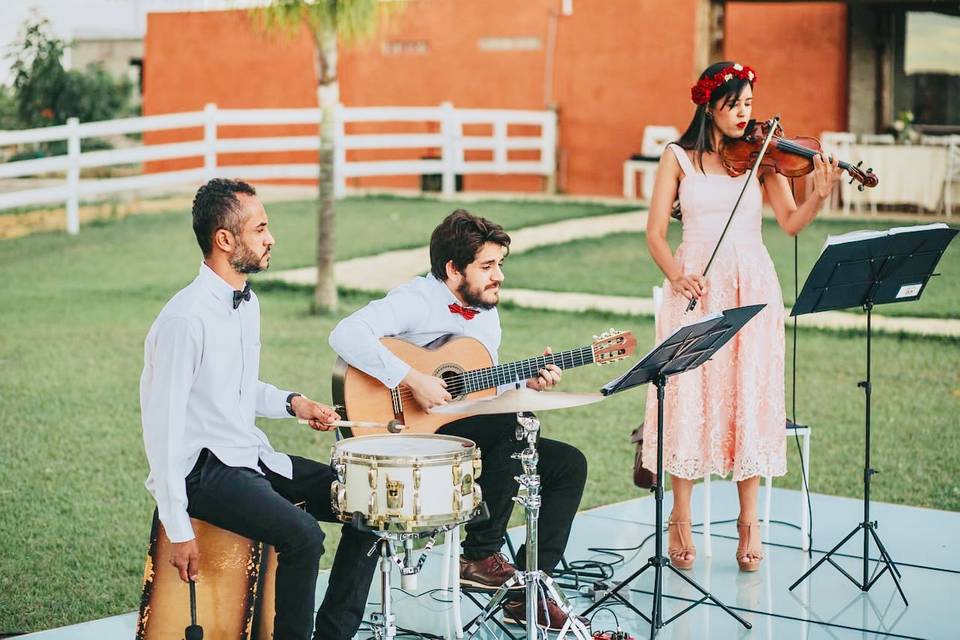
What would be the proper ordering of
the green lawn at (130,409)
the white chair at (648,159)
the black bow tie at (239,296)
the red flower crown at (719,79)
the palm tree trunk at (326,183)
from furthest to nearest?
1. the white chair at (648,159)
2. the palm tree trunk at (326,183)
3. the green lawn at (130,409)
4. the red flower crown at (719,79)
5. the black bow tie at (239,296)

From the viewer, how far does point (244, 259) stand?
4266mm

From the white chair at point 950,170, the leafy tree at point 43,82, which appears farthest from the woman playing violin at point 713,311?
the leafy tree at point 43,82

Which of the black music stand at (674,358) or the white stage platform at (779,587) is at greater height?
the black music stand at (674,358)

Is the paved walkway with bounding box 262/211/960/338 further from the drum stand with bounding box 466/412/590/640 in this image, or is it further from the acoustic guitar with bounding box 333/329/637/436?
the drum stand with bounding box 466/412/590/640

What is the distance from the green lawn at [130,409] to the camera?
6.19m

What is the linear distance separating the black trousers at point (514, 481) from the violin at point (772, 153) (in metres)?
1.39

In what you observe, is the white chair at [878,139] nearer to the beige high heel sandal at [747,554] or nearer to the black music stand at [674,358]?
the beige high heel sandal at [747,554]

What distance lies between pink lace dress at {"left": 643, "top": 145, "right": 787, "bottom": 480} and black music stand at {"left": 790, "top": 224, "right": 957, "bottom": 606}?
43cm

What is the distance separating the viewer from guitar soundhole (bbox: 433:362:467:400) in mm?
4969

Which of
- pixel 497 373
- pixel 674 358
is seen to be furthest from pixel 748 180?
pixel 497 373

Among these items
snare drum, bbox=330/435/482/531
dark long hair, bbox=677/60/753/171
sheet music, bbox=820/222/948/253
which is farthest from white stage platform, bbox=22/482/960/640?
dark long hair, bbox=677/60/753/171

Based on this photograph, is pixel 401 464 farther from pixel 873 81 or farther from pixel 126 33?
pixel 126 33

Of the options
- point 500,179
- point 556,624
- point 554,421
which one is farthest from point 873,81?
point 556,624

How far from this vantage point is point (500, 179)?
2058 cm
